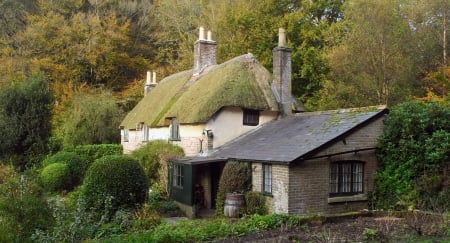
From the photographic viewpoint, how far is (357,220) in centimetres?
1134

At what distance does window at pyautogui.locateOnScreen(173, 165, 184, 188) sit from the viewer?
1798cm

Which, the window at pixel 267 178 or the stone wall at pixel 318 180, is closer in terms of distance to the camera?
the stone wall at pixel 318 180

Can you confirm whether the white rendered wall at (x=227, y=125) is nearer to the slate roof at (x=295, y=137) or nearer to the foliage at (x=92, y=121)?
the slate roof at (x=295, y=137)

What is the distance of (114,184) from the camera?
14938 millimetres

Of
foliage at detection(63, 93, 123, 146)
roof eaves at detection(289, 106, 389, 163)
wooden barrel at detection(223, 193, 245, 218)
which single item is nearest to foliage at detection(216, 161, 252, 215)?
wooden barrel at detection(223, 193, 245, 218)

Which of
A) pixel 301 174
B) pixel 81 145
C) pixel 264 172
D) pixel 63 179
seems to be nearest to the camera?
pixel 301 174

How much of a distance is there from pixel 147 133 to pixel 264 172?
1203 cm

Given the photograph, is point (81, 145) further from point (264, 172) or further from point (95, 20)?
point (264, 172)

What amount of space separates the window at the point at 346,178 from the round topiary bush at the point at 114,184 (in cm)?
641

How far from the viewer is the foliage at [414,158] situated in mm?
13477

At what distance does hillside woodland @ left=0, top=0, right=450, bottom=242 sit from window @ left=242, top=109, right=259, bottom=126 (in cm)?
384

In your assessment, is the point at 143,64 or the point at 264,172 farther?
the point at 143,64

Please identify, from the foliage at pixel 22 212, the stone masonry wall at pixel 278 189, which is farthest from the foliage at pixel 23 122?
the foliage at pixel 22 212

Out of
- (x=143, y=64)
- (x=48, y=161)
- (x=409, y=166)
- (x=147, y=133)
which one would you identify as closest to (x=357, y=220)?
(x=409, y=166)
